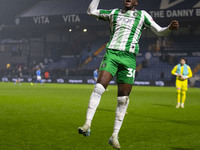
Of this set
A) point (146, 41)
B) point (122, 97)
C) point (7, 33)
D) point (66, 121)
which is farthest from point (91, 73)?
point (122, 97)

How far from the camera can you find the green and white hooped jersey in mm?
5594

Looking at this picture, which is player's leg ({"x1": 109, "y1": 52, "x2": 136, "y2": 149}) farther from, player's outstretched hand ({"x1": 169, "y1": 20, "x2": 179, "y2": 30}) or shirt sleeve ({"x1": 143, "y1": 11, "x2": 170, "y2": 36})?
player's outstretched hand ({"x1": 169, "y1": 20, "x2": 179, "y2": 30})

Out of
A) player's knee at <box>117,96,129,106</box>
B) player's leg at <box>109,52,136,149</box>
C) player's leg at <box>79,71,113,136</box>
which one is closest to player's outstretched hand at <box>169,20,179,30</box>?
player's leg at <box>109,52,136,149</box>

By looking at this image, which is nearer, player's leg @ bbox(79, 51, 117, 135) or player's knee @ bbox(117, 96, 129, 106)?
player's leg @ bbox(79, 51, 117, 135)

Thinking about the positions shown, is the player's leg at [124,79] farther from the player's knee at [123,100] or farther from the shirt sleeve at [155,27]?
the shirt sleeve at [155,27]

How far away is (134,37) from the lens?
5.71 meters

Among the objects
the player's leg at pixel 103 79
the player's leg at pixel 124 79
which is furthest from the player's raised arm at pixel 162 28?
the player's leg at pixel 103 79

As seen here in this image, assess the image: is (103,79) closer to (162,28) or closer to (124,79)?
(124,79)

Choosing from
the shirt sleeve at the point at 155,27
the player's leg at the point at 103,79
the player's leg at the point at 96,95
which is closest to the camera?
the player's leg at the point at 96,95

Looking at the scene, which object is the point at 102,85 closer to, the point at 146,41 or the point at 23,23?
the point at 146,41

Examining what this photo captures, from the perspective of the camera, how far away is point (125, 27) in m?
5.66

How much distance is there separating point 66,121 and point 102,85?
416 cm

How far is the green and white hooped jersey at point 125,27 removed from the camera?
5.59 meters

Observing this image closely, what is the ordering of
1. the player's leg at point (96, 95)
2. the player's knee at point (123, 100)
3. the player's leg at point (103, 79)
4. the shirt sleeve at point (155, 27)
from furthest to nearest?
the player's knee at point (123, 100)
the shirt sleeve at point (155, 27)
the player's leg at point (103, 79)
the player's leg at point (96, 95)
